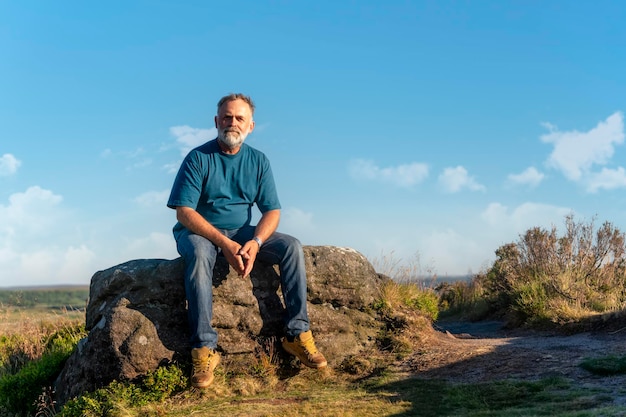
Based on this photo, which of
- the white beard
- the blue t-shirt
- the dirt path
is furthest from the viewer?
the white beard

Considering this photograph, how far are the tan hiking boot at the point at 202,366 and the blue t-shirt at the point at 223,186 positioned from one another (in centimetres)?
139

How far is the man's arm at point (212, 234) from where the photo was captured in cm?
591

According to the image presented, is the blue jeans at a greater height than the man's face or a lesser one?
lesser

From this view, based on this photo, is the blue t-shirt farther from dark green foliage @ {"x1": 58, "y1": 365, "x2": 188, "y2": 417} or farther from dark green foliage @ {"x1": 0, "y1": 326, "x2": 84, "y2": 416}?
dark green foliage @ {"x1": 0, "y1": 326, "x2": 84, "y2": 416}

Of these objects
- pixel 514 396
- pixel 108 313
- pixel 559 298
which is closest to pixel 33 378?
pixel 108 313

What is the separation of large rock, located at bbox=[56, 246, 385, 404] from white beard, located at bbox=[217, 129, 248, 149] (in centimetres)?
141

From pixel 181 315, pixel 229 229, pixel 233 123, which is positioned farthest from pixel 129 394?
pixel 233 123

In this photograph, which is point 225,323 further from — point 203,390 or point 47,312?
point 47,312

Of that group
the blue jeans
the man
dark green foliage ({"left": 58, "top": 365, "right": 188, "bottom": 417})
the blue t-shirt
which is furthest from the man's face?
dark green foliage ({"left": 58, "top": 365, "right": 188, "bottom": 417})

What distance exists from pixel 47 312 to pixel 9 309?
80 centimetres

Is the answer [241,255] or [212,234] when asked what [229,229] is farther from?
[241,255]

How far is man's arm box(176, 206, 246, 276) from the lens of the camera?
5910mm

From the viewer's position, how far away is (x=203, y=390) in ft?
19.1

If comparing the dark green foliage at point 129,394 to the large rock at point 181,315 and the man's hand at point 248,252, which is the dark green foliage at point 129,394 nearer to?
the large rock at point 181,315
